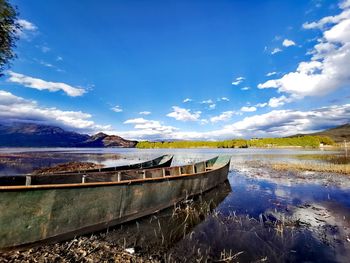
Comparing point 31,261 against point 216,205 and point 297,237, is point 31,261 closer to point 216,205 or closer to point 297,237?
point 297,237

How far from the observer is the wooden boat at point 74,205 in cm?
742

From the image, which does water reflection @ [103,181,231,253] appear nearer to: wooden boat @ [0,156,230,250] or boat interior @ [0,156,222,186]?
wooden boat @ [0,156,230,250]

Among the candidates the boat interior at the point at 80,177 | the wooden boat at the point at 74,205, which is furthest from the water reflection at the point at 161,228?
the boat interior at the point at 80,177

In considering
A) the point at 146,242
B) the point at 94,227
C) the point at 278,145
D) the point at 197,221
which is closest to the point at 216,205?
the point at 197,221

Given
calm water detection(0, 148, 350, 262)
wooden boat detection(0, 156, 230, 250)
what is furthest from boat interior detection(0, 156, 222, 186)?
calm water detection(0, 148, 350, 262)

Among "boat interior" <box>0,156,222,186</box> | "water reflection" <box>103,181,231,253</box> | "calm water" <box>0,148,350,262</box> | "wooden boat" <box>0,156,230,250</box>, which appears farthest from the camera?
"boat interior" <box>0,156,222,186</box>

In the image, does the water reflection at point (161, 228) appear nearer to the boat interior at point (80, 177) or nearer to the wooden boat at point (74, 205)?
the wooden boat at point (74, 205)

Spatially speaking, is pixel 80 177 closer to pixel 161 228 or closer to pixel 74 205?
pixel 74 205

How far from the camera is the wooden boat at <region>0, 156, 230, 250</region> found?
292 inches

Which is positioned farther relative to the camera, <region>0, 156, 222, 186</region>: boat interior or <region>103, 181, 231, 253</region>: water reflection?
<region>0, 156, 222, 186</region>: boat interior

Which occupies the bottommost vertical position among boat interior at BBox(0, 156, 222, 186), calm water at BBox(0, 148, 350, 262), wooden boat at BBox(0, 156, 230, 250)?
calm water at BBox(0, 148, 350, 262)

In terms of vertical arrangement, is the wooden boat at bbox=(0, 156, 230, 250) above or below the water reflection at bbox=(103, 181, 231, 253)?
above

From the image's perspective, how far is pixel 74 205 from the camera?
8.84m

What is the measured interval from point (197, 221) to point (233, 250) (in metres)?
3.41
